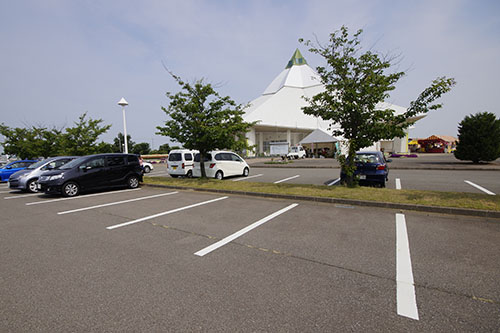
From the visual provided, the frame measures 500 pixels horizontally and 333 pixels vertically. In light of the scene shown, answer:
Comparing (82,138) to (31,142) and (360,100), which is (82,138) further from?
(360,100)

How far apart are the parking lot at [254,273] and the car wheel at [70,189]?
143 inches

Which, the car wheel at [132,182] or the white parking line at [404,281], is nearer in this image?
the white parking line at [404,281]

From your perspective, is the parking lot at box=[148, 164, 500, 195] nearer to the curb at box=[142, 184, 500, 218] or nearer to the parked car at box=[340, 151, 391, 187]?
the parked car at box=[340, 151, 391, 187]

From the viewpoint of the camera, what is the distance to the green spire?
79.3m

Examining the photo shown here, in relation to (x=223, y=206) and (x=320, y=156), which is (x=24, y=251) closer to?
(x=223, y=206)

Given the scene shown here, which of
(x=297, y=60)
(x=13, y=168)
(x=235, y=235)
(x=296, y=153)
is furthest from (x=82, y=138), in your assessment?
(x=297, y=60)

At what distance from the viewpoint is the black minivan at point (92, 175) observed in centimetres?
895

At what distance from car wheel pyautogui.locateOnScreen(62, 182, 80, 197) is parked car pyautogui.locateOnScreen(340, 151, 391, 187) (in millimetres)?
10774

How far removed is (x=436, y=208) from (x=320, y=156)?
3421 centimetres

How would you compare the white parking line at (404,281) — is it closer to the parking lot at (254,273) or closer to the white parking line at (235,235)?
the parking lot at (254,273)

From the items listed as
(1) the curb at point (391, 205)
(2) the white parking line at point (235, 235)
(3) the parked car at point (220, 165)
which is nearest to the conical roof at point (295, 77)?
(3) the parked car at point (220, 165)

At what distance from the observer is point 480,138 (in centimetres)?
1698

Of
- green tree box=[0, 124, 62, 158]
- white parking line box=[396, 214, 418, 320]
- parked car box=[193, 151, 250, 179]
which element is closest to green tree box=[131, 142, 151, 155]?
green tree box=[0, 124, 62, 158]

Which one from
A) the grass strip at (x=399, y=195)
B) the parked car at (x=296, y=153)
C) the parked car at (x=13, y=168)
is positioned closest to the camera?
the grass strip at (x=399, y=195)
